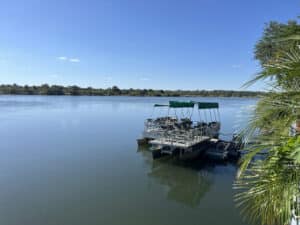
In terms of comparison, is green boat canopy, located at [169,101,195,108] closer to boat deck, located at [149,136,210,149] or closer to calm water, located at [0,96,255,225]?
boat deck, located at [149,136,210,149]

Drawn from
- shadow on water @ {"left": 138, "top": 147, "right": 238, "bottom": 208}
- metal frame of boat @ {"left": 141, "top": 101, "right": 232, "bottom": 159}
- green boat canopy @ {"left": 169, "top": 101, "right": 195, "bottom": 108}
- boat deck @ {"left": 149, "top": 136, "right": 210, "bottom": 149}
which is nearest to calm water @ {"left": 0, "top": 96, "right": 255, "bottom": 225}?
shadow on water @ {"left": 138, "top": 147, "right": 238, "bottom": 208}

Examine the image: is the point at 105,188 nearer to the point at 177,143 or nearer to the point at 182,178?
the point at 182,178

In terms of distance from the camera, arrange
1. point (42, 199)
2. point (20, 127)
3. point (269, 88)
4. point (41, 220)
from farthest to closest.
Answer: point (20, 127)
point (42, 199)
point (41, 220)
point (269, 88)

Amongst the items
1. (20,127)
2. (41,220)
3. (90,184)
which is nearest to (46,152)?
(90,184)

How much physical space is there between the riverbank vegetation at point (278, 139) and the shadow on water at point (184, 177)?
622cm

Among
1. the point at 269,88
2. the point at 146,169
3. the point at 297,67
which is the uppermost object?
the point at 297,67

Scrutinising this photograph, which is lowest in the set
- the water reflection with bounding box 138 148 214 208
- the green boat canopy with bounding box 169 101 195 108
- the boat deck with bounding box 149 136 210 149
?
the water reflection with bounding box 138 148 214 208

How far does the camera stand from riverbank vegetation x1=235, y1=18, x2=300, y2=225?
5.64 feet

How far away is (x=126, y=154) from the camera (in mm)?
13367

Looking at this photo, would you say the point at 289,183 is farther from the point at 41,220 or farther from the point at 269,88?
the point at 41,220

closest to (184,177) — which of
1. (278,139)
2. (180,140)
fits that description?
(180,140)

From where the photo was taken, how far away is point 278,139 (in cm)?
196

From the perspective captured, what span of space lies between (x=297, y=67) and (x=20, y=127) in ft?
76.3

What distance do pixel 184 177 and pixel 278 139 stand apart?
8710 millimetres
